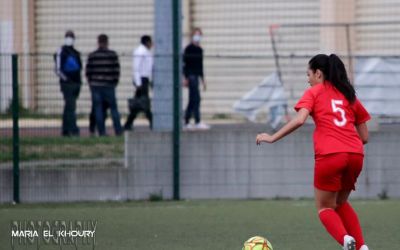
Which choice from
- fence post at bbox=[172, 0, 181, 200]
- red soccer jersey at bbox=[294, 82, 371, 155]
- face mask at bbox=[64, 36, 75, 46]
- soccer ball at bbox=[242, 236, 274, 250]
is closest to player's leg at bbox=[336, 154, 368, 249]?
red soccer jersey at bbox=[294, 82, 371, 155]

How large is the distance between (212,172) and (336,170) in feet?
20.5

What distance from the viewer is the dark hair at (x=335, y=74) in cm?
945

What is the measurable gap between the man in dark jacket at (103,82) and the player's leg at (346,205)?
6536 millimetres

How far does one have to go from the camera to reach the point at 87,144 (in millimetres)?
15562

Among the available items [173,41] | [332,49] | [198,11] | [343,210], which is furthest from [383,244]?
[198,11]

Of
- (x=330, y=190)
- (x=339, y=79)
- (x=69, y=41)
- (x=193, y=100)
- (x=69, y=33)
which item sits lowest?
(x=330, y=190)

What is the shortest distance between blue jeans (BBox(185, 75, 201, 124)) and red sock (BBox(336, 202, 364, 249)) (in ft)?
20.8

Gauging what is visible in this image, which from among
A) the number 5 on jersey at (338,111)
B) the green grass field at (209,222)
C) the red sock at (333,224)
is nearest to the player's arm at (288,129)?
the number 5 on jersey at (338,111)

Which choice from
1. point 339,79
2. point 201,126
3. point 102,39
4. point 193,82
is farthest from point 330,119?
point 102,39

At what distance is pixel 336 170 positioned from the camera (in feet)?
30.5

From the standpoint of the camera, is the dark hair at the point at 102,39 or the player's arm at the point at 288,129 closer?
the player's arm at the point at 288,129

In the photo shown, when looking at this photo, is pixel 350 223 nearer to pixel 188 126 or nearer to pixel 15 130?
pixel 188 126

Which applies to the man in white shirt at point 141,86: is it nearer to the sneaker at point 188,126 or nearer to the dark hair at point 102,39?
the sneaker at point 188,126

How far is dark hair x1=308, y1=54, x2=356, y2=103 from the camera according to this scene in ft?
31.0
